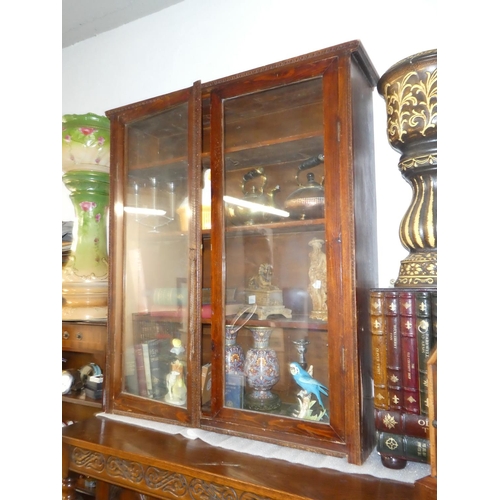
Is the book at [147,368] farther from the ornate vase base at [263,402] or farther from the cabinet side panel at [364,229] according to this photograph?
the cabinet side panel at [364,229]

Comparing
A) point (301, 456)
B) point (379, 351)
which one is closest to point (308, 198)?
point (379, 351)

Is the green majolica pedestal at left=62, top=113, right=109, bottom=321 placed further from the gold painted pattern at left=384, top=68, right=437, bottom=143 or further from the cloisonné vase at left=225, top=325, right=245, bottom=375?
the gold painted pattern at left=384, top=68, right=437, bottom=143

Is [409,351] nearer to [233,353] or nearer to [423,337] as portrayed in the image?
[423,337]

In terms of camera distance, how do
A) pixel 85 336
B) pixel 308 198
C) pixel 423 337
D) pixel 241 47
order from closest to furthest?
pixel 423 337, pixel 308 198, pixel 85 336, pixel 241 47

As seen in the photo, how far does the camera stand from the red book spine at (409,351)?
3.21 ft

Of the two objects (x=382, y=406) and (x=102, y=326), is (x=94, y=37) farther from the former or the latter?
(x=382, y=406)

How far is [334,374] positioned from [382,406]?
0.45 ft

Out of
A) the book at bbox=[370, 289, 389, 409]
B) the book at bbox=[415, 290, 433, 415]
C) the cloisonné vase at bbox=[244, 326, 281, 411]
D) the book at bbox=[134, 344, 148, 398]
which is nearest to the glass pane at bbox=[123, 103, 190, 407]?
the book at bbox=[134, 344, 148, 398]

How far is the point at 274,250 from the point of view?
4.29 ft

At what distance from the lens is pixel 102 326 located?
1.52m

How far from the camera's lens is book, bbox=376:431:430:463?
962 mm

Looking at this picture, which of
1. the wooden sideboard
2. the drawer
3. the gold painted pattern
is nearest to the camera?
the wooden sideboard

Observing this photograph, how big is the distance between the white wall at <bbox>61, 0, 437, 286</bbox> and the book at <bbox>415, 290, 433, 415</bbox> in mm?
378

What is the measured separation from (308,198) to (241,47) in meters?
0.84
